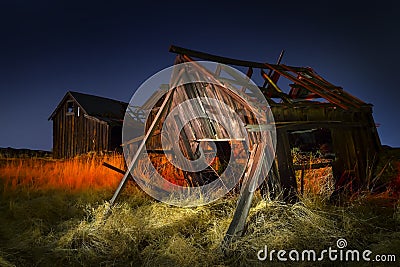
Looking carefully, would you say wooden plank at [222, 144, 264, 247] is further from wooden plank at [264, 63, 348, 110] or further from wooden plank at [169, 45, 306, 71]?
wooden plank at [169, 45, 306, 71]

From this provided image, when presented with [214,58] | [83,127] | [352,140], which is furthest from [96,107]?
[352,140]

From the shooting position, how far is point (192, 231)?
5.52m

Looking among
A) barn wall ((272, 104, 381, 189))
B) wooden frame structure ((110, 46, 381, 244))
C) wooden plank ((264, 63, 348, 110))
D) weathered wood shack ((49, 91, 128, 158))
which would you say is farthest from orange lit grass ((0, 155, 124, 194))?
weathered wood shack ((49, 91, 128, 158))

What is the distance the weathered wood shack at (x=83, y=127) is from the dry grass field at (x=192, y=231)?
578 inches

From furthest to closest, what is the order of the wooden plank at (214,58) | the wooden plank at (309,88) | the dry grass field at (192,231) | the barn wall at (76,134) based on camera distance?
1. the barn wall at (76,134)
2. the wooden plank at (214,58)
3. the wooden plank at (309,88)
4. the dry grass field at (192,231)

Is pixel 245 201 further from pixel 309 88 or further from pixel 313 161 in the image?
pixel 313 161

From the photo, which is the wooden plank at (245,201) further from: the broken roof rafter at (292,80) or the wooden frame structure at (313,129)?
the broken roof rafter at (292,80)

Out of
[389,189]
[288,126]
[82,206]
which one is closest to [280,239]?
[288,126]

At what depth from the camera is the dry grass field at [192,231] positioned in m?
4.32

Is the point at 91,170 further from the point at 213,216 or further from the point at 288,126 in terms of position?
the point at 288,126

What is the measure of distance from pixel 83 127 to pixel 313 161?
19.0 m

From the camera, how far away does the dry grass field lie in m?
4.32

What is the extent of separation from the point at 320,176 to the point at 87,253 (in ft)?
17.7

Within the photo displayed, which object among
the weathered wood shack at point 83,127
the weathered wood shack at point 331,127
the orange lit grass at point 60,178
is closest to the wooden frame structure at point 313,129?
the weathered wood shack at point 331,127
